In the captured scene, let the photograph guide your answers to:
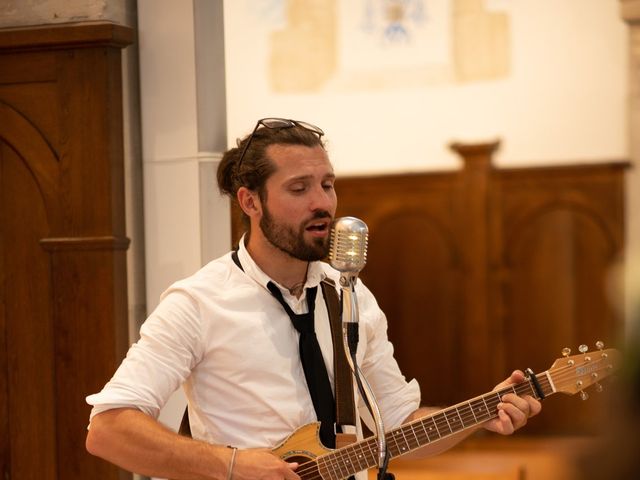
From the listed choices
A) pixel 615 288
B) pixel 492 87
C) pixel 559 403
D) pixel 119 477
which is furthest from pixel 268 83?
pixel 615 288

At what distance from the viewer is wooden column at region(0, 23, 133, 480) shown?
373cm

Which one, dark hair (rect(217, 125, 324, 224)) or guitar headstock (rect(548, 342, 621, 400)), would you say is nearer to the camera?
guitar headstock (rect(548, 342, 621, 400))

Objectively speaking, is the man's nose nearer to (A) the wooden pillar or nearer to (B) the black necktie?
(B) the black necktie

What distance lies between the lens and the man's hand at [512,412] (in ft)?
8.40

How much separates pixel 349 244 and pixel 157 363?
76cm

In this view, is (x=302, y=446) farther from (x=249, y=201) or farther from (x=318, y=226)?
(x=249, y=201)

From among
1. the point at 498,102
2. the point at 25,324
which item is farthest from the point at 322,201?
the point at 498,102

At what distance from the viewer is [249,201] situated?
2.90 metres

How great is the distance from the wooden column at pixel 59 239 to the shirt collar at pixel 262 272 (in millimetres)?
1026

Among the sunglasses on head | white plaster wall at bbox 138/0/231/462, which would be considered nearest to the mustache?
the sunglasses on head

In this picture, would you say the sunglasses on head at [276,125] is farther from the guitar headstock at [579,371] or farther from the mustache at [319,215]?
the guitar headstock at [579,371]

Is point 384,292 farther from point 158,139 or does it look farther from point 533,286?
point 158,139

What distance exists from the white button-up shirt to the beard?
0.11 m

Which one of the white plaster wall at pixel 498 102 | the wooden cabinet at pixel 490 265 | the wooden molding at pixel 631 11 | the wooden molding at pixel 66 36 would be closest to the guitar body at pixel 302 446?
the wooden molding at pixel 66 36
